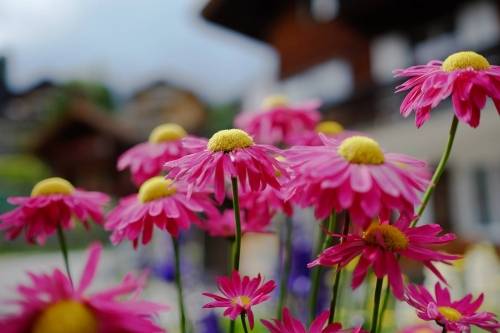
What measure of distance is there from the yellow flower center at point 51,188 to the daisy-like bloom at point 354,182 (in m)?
0.31

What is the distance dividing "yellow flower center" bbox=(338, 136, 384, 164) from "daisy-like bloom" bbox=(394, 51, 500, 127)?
0.29 ft

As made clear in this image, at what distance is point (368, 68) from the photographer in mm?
7227

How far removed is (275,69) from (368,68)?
6.06 ft

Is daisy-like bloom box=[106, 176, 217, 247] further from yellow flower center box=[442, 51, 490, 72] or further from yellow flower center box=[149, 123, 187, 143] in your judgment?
yellow flower center box=[442, 51, 490, 72]

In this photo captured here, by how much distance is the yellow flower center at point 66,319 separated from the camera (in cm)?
31

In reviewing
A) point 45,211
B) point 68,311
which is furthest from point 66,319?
point 45,211

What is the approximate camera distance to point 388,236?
459 mm

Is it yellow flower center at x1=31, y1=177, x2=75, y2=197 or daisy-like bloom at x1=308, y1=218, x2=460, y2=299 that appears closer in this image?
daisy-like bloom at x1=308, y1=218, x2=460, y2=299

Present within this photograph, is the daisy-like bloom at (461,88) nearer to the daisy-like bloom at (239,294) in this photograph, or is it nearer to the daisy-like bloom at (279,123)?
the daisy-like bloom at (239,294)

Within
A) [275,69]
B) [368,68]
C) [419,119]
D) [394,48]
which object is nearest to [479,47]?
[394,48]

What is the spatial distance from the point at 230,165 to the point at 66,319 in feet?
0.72

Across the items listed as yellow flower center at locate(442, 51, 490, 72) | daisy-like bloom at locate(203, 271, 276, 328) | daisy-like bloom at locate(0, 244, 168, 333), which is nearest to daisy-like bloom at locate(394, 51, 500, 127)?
yellow flower center at locate(442, 51, 490, 72)

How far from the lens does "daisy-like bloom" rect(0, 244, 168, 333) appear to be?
1.02 ft

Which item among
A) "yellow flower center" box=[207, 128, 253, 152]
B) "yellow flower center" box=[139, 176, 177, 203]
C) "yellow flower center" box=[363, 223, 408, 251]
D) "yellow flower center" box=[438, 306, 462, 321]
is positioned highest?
"yellow flower center" box=[207, 128, 253, 152]
